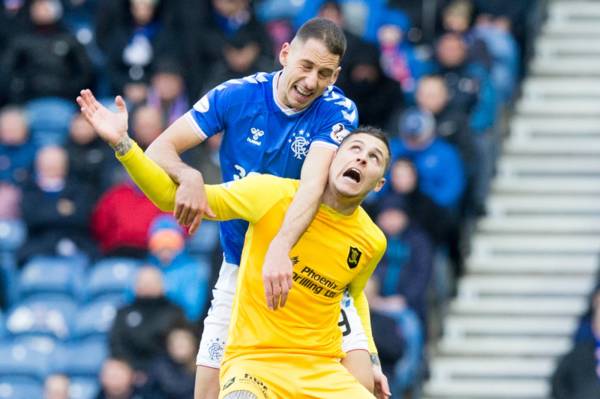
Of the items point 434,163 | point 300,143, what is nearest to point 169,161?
point 300,143

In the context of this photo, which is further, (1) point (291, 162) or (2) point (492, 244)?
(2) point (492, 244)

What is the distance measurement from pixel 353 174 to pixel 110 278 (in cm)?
609

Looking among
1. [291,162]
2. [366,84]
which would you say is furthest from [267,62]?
[291,162]

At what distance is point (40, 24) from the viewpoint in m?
18.8

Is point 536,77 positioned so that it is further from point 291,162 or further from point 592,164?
point 291,162

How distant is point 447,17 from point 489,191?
1.75m

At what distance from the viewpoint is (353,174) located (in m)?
11.0

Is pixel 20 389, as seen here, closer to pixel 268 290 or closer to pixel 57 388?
pixel 57 388

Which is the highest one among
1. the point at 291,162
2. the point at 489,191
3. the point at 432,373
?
the point at 291,162

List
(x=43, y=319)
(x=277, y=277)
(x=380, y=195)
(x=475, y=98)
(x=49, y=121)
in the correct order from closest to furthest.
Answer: (x=277, y=277) → (x=43, y=319) → (x=380, y=195) → (x=475, y=98) → (x=49, y=121)

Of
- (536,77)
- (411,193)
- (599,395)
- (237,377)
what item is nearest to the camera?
(237,377)

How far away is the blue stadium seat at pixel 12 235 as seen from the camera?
1739 centimetres

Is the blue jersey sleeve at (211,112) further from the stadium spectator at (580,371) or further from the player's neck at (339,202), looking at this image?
the stadium spectator at (580,371)

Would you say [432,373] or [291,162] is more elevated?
[291,162]
